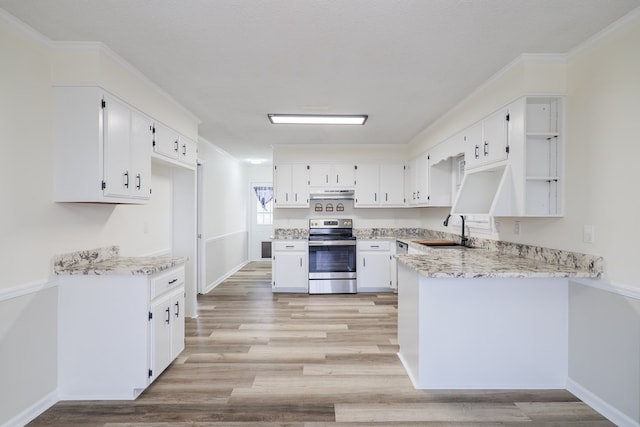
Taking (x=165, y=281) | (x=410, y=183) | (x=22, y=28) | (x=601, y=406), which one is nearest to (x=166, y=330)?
(x=165, y=281)

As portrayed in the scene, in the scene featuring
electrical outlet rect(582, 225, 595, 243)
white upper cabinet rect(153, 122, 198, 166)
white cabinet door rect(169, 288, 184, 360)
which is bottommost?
white cabinet door rect(169, 288, 184, 360)

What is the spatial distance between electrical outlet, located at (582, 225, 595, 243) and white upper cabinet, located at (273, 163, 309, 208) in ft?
12.7

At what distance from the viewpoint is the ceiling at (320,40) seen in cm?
192

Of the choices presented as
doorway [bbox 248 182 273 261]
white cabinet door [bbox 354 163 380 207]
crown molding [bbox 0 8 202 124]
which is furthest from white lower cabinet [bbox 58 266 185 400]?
doorway [bbox 248 182 273 261]

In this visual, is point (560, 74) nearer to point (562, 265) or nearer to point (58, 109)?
point (562, 265)

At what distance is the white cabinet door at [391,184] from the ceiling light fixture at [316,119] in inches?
62.9

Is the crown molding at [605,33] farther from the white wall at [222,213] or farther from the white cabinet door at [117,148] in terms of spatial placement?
the white wall at [222,213]

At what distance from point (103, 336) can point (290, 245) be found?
10.6 feet

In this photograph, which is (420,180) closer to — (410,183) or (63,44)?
(410,183)

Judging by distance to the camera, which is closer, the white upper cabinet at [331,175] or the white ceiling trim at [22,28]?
the white ceiling trim at [22,28]

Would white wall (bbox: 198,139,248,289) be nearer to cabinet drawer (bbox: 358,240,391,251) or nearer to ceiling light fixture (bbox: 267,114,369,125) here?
ceiling light fixture (bbox: 267,114,369,125)

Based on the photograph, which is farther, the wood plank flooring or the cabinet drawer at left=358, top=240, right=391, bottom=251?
the cabinet drawer at left=358, top=240, right=391, bottom=251

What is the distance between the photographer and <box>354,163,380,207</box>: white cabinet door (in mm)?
5637

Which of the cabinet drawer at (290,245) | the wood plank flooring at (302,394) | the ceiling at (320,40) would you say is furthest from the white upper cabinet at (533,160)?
the cabinet drawer at (290,245)
